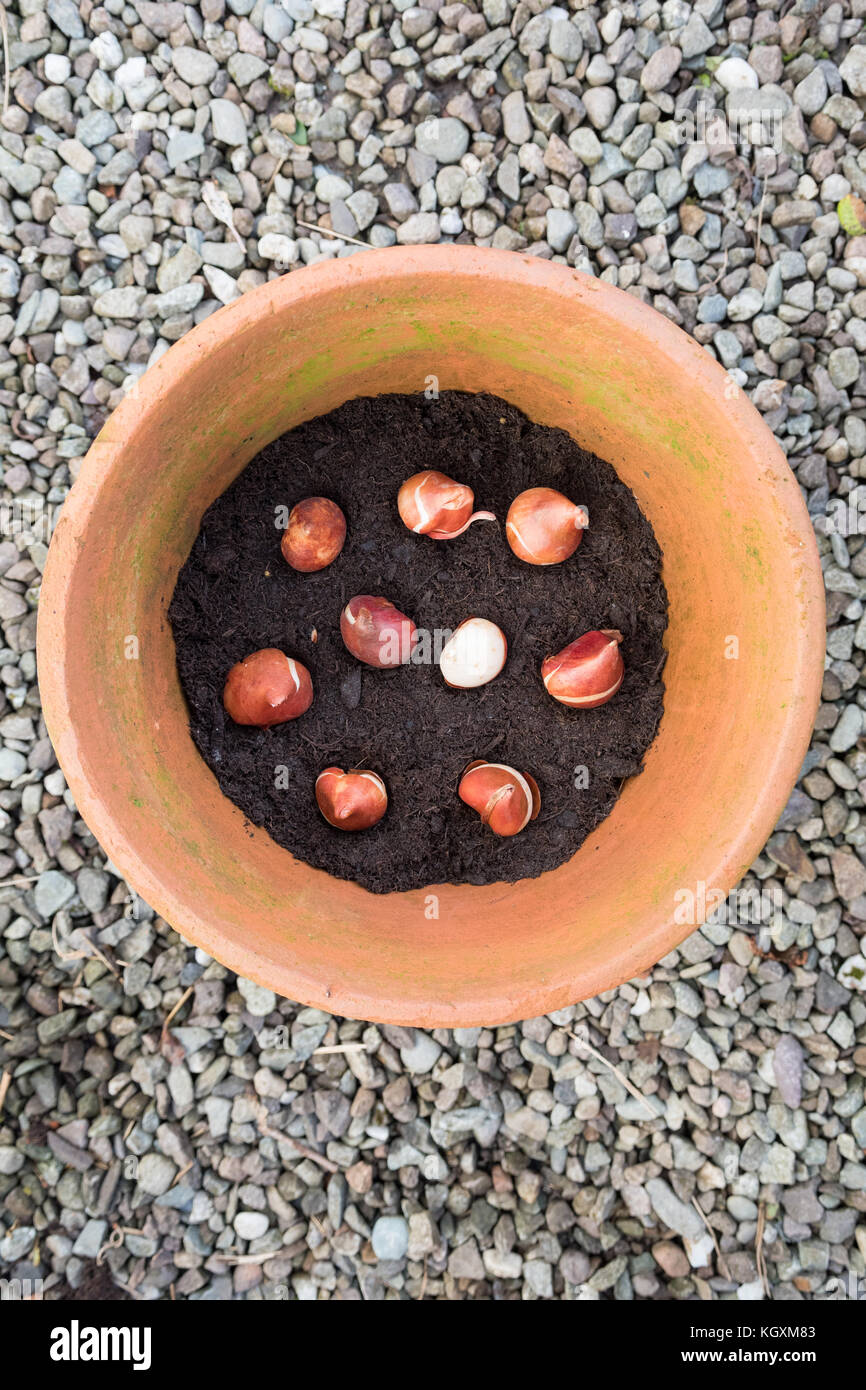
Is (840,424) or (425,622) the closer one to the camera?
(425,622)

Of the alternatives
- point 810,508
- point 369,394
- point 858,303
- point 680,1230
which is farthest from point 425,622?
point 680,1230

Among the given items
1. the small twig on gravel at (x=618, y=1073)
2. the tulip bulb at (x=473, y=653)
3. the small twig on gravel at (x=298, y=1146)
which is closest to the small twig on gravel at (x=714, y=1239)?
the small twig on gravel at (x=618, y=1073)

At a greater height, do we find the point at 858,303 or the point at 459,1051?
the point at 858,303

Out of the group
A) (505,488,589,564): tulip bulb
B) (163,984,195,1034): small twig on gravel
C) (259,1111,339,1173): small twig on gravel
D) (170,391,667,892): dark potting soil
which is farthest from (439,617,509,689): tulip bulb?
(259,1111,339,1173): small twig on gravel

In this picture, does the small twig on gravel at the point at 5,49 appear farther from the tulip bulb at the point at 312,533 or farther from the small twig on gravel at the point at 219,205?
the tulip bulb at the point at 312,533

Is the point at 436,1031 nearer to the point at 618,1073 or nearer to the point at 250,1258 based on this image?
the point at 618,1073

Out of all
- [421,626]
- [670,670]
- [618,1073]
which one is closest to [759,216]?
[670,670]

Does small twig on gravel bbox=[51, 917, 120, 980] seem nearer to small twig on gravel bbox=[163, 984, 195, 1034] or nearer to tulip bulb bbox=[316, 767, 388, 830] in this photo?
small twig on gravel bbox=[163, 984, 195, 1034]
